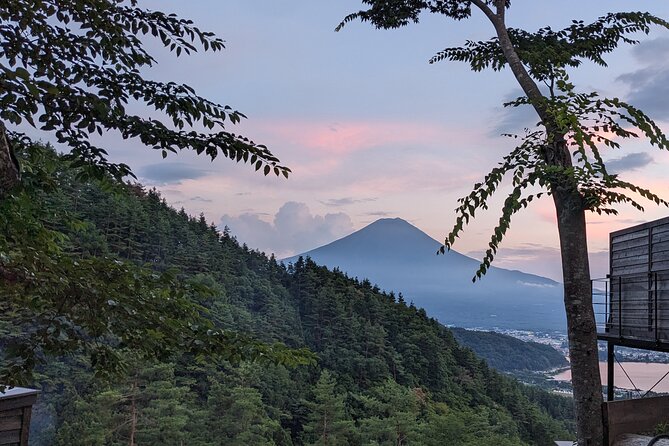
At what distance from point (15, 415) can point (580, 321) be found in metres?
7.17

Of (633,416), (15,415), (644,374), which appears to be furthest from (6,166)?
(644,374)

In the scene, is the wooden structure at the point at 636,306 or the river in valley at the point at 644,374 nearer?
the wooden structure at the point at 636,306

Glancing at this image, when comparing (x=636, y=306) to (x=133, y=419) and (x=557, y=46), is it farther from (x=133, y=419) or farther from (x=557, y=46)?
(x=133, y=419)

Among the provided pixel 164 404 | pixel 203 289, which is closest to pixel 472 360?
pixel 164 404

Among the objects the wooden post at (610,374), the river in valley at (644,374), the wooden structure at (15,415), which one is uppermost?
the wooden post at (610,374)

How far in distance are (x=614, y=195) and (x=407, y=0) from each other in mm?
5182

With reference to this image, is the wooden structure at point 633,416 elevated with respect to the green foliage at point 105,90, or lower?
lower

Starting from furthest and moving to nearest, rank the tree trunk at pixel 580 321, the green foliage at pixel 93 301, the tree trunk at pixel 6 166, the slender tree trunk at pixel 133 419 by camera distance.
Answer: the slender tree trunk at pixel 133 419
the tree trunk at pixel 580 321
the green foliage at pixel 93 301
the tree trunk at pixel 6 166

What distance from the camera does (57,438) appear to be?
23.9 metres

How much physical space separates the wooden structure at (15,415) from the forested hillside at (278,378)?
14994mm

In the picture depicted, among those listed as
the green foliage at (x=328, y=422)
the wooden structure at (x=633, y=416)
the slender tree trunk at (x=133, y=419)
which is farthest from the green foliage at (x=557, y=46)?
the green foliage at (x=328, y=422)

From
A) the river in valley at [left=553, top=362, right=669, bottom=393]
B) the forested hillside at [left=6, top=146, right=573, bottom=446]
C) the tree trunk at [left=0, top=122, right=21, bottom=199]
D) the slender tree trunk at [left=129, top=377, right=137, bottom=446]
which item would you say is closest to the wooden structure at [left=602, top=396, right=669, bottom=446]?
the river in valley at [left=553, top=362, right=669, bottom=393]

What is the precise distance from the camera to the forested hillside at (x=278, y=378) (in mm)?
26828

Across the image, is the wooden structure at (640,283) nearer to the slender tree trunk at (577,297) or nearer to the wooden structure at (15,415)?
the slender tree trunk at (577,297)
